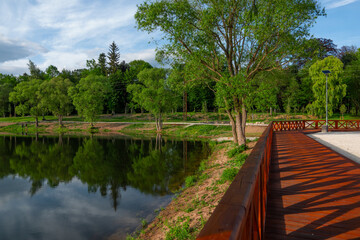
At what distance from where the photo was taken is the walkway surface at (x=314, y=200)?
3.75 meters

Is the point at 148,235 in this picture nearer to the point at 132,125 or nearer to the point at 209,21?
the point at 209,21

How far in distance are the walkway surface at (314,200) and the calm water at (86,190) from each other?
589cm

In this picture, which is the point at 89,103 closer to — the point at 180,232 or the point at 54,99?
the point at 54,99

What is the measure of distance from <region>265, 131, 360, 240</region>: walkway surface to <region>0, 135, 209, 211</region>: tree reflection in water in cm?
716

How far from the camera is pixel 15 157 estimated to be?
76.3ft

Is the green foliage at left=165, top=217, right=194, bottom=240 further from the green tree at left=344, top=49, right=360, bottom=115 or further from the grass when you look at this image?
the green tree at left=344, top=49, right=360, bottom=115

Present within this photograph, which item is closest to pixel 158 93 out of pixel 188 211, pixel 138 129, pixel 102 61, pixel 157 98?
pixel 157 98

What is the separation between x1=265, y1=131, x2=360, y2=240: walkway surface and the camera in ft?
12.3

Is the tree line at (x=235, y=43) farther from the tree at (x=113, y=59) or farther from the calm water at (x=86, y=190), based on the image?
the tree at (x=113, y=59)

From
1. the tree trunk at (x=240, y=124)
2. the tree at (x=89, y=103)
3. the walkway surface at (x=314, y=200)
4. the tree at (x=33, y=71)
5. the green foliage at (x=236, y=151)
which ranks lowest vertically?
the green foliage at (x=236, y=151)

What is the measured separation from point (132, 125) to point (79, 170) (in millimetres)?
28081

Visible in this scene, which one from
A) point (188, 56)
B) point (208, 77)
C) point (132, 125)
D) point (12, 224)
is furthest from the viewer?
point (132, 125)

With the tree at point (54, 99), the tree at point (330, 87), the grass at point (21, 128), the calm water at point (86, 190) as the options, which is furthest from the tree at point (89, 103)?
the tree at point (330, 87)

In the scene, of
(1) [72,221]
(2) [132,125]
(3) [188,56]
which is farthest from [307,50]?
(2) [132,125]
